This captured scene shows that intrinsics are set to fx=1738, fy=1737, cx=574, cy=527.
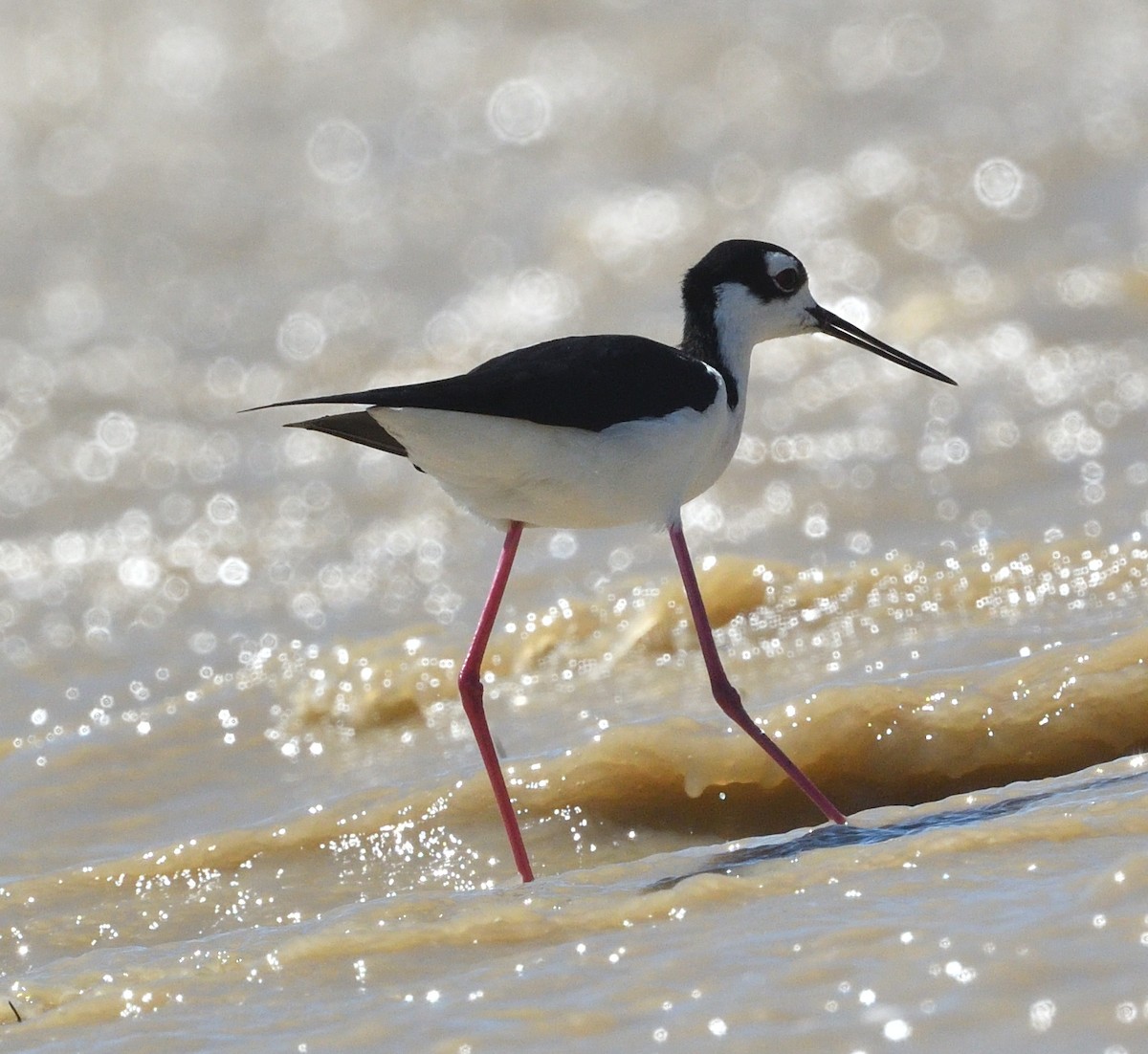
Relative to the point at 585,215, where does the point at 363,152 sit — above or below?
above

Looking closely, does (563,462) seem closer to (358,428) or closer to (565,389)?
(565,389)

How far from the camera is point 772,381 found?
7.95m

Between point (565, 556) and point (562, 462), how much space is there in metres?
2.63

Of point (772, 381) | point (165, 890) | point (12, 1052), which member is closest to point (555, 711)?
point (165, 890)

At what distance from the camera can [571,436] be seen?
409 cm

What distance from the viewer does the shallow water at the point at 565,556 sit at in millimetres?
3150

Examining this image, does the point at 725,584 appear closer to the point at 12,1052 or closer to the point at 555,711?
the point at 555,711

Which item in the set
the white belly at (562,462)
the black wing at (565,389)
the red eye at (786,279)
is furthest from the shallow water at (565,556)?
the red eye at (786,279)

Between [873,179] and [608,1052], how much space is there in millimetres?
7012

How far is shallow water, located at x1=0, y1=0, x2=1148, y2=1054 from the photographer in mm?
3150

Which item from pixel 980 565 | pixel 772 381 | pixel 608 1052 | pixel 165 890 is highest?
pixel 772 381

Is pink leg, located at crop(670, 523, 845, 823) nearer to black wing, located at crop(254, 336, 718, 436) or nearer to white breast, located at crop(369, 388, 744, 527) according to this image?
white breast, located at crop(369, 388, 744, 527)

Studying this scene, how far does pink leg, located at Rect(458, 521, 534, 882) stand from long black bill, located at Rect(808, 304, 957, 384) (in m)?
1.16

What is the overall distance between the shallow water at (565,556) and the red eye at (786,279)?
3.74 ft
